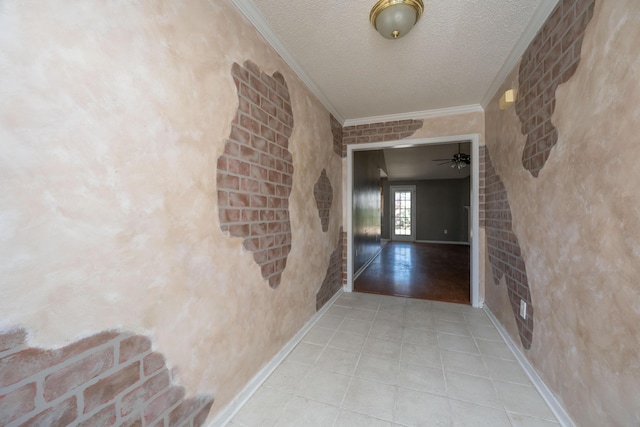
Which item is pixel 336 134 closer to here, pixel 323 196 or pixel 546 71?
pixel 323 196

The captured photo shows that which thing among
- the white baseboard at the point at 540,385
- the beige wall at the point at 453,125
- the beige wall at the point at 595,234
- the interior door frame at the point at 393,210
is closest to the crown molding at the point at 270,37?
the beige wall at the point at 453,125

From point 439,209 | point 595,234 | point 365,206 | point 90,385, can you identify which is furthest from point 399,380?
point 439,209

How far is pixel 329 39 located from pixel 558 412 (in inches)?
105

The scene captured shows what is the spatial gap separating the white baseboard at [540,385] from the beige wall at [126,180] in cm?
175

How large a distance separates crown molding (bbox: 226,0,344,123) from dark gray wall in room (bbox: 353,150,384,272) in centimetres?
164

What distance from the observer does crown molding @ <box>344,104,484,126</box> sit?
110 inches

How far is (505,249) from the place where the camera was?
2125 millimetres

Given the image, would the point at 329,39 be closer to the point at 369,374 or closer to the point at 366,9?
the point at 366,9

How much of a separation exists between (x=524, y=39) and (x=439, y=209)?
755cm

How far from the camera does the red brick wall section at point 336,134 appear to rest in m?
2.98

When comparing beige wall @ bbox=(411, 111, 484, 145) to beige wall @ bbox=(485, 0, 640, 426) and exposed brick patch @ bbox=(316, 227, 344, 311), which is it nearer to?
beige wall @ bbox=(485, 0, 640, 426)

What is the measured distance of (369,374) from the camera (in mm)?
1704

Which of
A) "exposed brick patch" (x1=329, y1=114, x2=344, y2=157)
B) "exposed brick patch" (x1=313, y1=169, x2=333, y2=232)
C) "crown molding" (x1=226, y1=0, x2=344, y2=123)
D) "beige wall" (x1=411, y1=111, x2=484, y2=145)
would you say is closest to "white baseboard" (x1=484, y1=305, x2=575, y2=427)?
"exposed brick patch" (x1=313, y1=169, x2=333, y2=232)

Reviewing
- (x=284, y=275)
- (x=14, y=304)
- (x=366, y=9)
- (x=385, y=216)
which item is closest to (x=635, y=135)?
(x=366, y=9)
